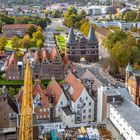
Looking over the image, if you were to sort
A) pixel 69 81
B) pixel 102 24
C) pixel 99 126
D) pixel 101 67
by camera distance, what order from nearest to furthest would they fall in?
pixel 99 126 < pixel 69 81 < pixel 101 67 < pixel 102 24

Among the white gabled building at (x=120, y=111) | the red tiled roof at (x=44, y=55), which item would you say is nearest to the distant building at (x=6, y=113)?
the white gabled building at (x=120, y=111)

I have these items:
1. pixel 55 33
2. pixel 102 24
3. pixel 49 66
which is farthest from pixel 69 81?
pixel 102 24

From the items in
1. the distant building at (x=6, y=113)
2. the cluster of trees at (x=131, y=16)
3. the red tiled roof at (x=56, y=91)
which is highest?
the red tiled roof at (x=56, y=91)

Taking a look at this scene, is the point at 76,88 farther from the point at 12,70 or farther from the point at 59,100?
the point at 12,70

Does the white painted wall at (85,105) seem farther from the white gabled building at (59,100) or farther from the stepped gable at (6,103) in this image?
the stepped gable at (6,103)

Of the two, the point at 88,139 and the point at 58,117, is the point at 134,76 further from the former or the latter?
the point at 88,139

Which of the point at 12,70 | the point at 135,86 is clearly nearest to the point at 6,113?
the point at 135,86

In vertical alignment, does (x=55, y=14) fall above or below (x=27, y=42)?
below
